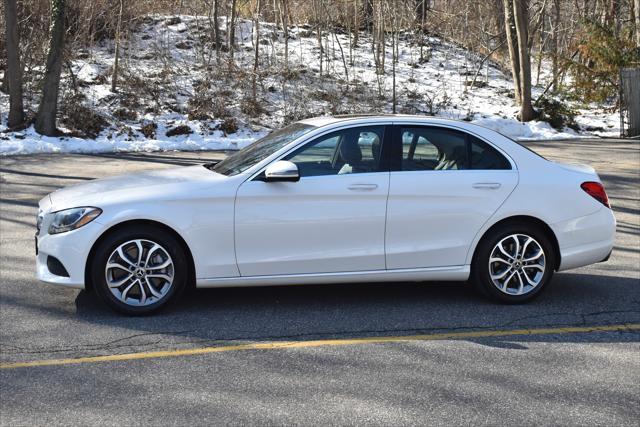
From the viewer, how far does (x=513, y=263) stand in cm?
706

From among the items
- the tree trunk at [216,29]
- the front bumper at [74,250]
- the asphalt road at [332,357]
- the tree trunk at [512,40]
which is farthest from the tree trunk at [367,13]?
the front bumper at [74,250]

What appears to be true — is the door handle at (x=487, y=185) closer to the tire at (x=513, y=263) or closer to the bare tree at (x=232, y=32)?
the tire at (x=513, y=263)

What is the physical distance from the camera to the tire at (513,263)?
7008 mm

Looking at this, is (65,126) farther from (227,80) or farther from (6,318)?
(6,318)

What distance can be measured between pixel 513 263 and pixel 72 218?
356 centimetres

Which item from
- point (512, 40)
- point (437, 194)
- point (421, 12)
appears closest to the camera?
point (437, 194)

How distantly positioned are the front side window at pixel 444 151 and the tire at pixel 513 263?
574 millimetres

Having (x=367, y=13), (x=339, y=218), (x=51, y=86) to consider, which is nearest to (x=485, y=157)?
(x=339, y=218)

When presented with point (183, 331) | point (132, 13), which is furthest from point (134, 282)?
point (132, 13)

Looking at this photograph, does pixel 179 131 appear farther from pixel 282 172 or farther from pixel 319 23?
pixel 282 172

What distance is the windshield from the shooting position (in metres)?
6.97

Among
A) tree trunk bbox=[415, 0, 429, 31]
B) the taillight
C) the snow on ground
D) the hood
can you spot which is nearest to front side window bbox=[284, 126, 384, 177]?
the hood

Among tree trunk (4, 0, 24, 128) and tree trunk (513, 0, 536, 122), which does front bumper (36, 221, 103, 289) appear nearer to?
tree trunk (4, 0, 24, 128)

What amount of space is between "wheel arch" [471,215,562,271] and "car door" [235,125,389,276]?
0.90 meters
